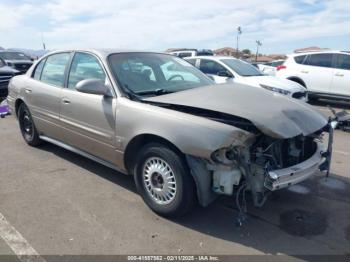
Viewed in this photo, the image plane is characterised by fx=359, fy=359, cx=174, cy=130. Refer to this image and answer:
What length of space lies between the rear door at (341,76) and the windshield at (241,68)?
2.56 meters

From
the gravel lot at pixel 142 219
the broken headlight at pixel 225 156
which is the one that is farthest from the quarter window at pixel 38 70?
the broken headlight at pixel 225 156

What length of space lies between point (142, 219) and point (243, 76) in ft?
21.3

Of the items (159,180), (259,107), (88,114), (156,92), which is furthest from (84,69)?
(259,107)

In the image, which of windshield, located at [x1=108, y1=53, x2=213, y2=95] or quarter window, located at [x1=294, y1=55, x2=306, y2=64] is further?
quarter window, located at [x1=294, y1=55, x2=306, y2=64]

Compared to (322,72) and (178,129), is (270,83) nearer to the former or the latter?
A: (322,72)

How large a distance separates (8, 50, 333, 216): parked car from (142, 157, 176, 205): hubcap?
0.03ft

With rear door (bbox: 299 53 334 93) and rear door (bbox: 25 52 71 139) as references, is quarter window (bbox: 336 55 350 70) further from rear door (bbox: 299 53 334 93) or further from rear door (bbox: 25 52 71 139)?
rear door (bbox: 25 52 71 139)

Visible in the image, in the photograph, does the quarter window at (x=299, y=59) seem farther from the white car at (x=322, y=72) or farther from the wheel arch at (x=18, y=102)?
the wheel arch at (x=18, y=102)

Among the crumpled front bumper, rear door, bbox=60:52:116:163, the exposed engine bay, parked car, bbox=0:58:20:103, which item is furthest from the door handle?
parked car, bbox=0:58:20:103

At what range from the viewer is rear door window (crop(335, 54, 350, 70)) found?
1074cm

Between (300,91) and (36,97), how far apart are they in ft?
21.2

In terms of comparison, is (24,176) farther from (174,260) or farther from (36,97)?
(174,260)

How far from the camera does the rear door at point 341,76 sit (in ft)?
34.5

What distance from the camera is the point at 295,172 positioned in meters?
3.34
